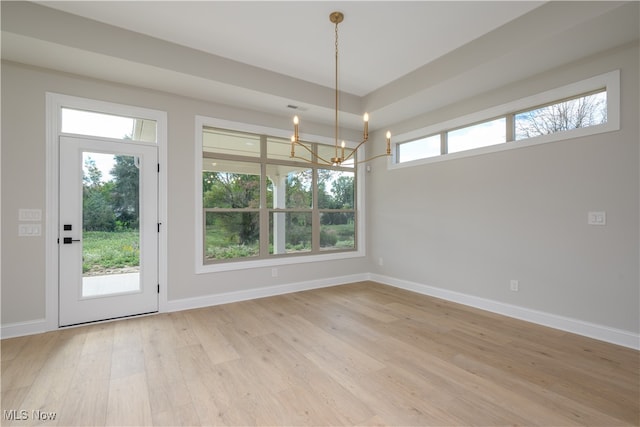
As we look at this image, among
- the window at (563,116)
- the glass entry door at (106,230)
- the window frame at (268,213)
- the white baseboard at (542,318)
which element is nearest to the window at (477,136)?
the window at (563,116)

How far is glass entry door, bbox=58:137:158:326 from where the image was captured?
333 cm

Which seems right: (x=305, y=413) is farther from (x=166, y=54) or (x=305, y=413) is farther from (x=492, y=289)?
(x=166, y=54)

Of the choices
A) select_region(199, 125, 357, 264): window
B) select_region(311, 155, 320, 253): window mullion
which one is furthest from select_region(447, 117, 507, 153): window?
select_region(311, 155, 320, 253): window mullion

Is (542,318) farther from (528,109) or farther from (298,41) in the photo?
(298,41)

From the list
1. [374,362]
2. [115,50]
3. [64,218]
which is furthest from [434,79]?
[64,218]

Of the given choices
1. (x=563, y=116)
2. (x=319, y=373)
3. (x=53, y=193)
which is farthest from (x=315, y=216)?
(x=563, y=116)

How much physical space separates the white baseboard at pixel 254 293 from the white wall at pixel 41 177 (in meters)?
0.06

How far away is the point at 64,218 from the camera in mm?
3309

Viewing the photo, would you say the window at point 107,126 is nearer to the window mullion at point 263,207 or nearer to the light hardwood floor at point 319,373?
the window mullion at point 263,207

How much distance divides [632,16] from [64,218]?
18.6 ft

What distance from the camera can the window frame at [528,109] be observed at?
2.91m

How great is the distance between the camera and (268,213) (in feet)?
15.5

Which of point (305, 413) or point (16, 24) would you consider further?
point (16, 24)

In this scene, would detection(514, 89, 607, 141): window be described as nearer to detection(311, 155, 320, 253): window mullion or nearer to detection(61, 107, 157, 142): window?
detection(311, 155, 320, 253): window mullion
